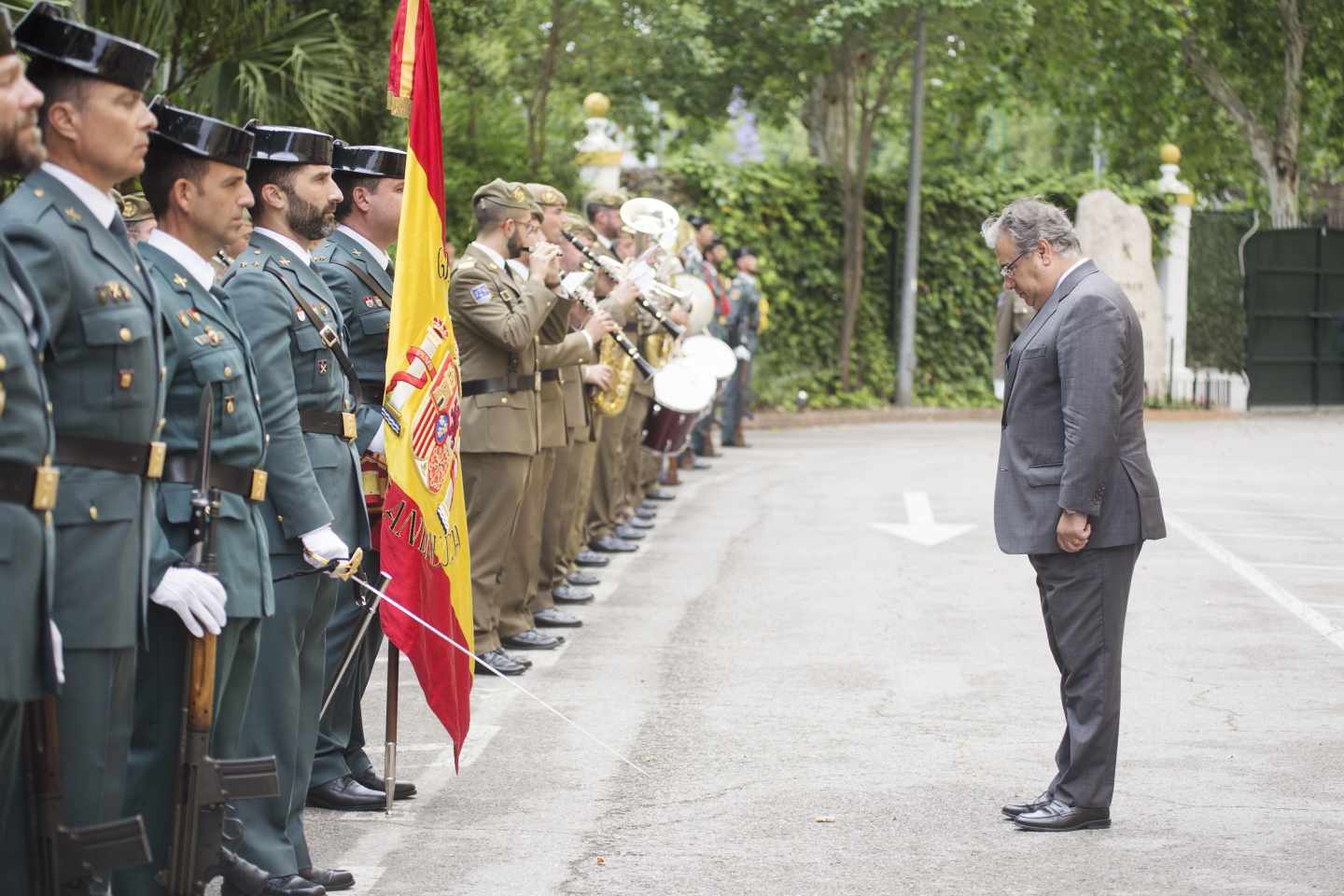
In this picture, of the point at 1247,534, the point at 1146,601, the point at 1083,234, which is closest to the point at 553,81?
the point at 1083,234

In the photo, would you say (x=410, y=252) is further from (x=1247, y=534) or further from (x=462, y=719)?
(x=1247, y=534)

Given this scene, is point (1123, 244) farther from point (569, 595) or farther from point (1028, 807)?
point (1028, 807)

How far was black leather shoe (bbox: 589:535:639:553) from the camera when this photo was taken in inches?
496

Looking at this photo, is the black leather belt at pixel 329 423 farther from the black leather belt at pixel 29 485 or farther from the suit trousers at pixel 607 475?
the suit trousers at pixel 607 475

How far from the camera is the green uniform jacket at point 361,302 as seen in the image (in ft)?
20.8

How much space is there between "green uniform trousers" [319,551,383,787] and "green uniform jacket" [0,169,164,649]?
2315 millimetres

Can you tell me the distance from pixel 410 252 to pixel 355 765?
1877 mm

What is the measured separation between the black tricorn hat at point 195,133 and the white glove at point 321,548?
3.41 feet

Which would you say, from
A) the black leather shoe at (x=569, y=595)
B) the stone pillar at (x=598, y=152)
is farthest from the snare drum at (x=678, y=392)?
the stone pillar at (x=598, y=152)

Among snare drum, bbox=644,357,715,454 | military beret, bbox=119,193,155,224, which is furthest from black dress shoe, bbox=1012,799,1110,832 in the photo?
snare drum, bbox=644,357,715,454

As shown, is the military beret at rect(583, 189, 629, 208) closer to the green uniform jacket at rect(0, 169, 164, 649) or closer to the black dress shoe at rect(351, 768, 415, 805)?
the black dress shoe at rect(351, 768, 415, 805)

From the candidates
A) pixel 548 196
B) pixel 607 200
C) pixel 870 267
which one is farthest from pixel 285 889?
pixel 870 267

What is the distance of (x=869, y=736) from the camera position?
7.28m

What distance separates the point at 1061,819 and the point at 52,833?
335 centimetres
